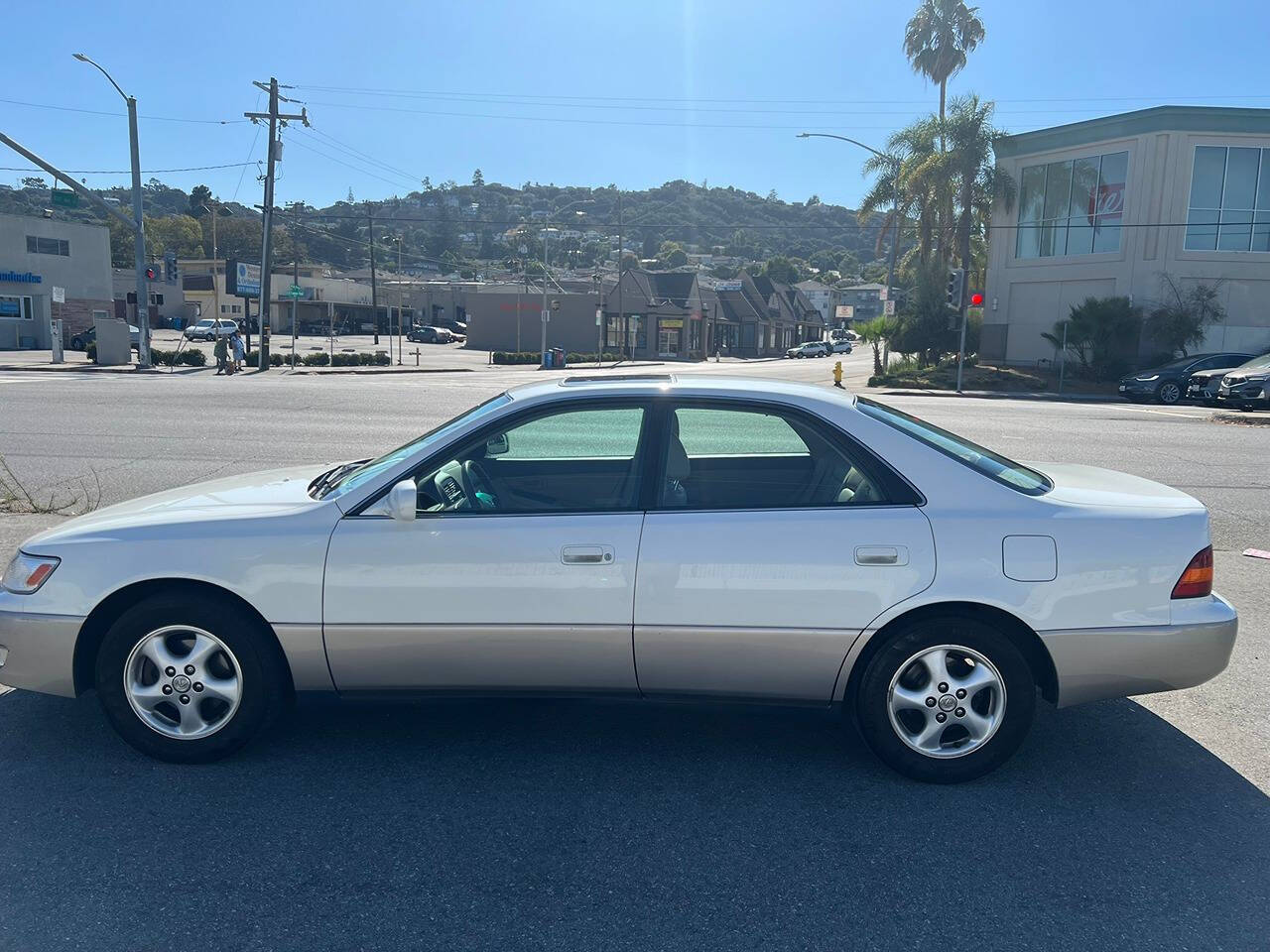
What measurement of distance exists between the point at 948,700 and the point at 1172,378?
30380mm

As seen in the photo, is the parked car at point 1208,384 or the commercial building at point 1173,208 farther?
the commercial building at point 1173,208

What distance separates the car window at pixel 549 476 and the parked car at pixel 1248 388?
25.7 meters

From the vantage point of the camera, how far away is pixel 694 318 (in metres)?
73.9

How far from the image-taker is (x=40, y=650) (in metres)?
4.09

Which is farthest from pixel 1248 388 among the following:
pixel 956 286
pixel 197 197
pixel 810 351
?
pixel 197 197

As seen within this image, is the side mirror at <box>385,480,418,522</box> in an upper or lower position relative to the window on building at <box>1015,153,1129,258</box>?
lower

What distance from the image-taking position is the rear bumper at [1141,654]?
13.0ft

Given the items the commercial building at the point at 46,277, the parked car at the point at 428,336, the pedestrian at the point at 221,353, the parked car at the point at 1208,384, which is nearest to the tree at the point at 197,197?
the parked car at the point at 428,336

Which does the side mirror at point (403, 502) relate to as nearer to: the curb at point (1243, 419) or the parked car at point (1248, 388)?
the curb at point (1243, 419)

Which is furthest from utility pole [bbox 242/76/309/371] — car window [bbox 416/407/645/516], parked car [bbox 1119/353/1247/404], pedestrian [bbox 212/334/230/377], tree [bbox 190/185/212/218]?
tree [bbox 190/185/212/218]

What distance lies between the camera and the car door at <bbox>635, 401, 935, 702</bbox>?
3.91 metres

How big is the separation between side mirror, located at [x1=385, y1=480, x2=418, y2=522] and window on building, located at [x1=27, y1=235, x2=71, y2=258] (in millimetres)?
56265

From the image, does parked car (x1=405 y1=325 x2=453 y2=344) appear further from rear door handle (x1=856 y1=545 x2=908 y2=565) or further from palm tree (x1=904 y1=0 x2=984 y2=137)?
rear door handle (x1=856 y1=545 x2=908 y2=565)

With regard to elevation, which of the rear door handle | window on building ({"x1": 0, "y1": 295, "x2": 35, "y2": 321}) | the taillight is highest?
window on building ({"x1": 0, "y1": 295, "x2": 35, "y2": 321})
